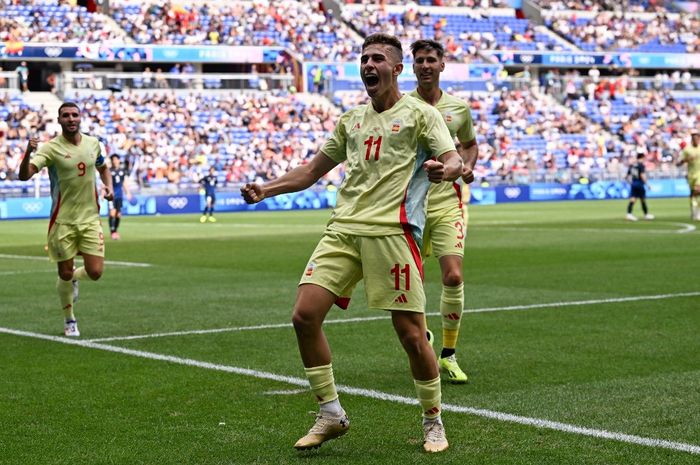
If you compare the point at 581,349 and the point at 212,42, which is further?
the point at 212,42

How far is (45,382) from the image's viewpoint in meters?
9.36

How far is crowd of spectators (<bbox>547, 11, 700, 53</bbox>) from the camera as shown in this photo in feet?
228

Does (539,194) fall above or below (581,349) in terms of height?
below

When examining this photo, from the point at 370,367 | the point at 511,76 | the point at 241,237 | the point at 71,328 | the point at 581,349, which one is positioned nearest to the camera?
the point at 370,367

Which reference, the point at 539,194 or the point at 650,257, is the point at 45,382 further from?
the point at 539,194

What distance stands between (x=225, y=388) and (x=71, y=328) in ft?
A: 12.8

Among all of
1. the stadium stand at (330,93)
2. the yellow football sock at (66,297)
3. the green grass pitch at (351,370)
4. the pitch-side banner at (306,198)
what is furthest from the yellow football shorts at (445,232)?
the stadium stand at (330,93)

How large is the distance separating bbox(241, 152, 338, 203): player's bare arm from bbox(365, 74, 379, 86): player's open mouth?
Answer: 0.63 meters

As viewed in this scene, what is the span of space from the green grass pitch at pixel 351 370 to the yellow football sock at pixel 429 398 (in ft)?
0.69

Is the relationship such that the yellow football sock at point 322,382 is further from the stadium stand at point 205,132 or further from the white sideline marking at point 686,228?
the stadium stand at point 205,132

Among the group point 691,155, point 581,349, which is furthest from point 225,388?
point 691,155

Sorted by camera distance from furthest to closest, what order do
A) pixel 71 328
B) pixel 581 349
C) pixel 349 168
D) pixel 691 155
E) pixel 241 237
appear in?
pixel 691 155
pixel 241 237
pixel 71 328
pixel 581 349
pixel 349 168

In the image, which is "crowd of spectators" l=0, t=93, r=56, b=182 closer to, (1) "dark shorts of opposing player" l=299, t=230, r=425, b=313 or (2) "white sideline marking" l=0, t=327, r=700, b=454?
(2) "white sideline marking" l=0, t=327, r=700, b=454

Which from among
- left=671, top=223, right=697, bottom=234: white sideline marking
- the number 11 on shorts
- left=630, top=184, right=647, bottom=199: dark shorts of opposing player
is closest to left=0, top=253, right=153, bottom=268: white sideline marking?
left=671, top=223, right=697, bottom=234: white sideline marking
